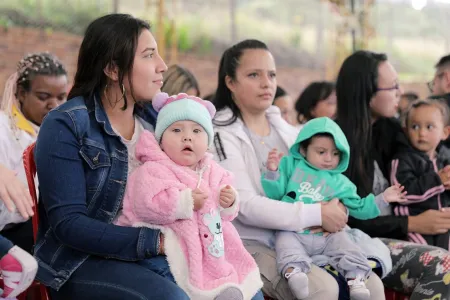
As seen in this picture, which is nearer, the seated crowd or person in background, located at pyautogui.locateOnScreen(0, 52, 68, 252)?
the seated crowd

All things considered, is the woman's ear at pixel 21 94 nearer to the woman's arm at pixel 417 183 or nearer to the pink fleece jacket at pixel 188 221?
the pink fleece jacket at pixel 188 221

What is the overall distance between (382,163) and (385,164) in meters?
0.03

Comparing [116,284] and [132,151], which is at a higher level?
[132,151]

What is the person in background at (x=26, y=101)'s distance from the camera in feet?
11.1

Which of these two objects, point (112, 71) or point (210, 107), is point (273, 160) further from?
point (112, 71)

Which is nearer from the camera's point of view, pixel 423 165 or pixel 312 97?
pixel 423 165

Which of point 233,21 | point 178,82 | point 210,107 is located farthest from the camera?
point 233,21

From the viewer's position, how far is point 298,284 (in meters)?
2.73

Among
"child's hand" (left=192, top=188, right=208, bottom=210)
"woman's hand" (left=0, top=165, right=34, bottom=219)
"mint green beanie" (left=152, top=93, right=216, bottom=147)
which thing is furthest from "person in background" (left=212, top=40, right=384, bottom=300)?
"woman's hand" (left=0, top=165, right=34, bottom=219)

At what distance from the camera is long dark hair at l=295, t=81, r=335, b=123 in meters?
5.17

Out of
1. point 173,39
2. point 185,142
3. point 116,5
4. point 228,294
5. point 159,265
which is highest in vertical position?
point 116,5

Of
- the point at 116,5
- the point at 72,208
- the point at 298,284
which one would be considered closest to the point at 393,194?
the point at 298,284

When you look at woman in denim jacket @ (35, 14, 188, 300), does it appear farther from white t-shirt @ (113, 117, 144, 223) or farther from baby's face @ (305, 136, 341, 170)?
baby's face @ (305, 136, 341, 170)

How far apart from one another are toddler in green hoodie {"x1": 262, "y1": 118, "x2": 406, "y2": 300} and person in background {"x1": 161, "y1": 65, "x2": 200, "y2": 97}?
1.14m
